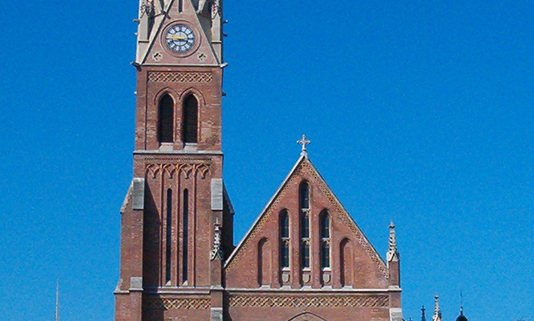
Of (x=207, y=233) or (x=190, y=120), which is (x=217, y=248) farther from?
(x=190, y=120)

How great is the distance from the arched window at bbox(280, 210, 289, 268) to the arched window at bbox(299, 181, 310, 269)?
76cm

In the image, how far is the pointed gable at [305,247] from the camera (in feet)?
229

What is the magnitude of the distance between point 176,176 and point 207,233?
3621mm

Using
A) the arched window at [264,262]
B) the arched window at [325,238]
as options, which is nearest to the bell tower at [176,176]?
the arched window at [264,262]

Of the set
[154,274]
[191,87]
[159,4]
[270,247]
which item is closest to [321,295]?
[270,247]

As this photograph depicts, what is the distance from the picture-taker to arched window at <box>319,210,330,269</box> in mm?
70625

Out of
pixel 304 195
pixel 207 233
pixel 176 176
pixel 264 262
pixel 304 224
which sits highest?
pixel 176 176

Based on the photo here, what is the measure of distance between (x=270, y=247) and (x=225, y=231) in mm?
3306

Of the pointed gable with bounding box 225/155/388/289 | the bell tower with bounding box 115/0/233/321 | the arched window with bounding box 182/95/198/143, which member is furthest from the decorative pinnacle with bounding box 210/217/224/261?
the arched window with bounding box 182/95/198/143

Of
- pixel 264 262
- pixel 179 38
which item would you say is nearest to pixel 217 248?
pixel 264 262

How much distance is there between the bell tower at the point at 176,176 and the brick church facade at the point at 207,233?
0.05 m

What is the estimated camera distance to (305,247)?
7081cm

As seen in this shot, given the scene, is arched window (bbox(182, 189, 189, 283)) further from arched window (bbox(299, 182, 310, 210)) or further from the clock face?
the clock face

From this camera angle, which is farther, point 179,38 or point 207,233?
point 179,38
